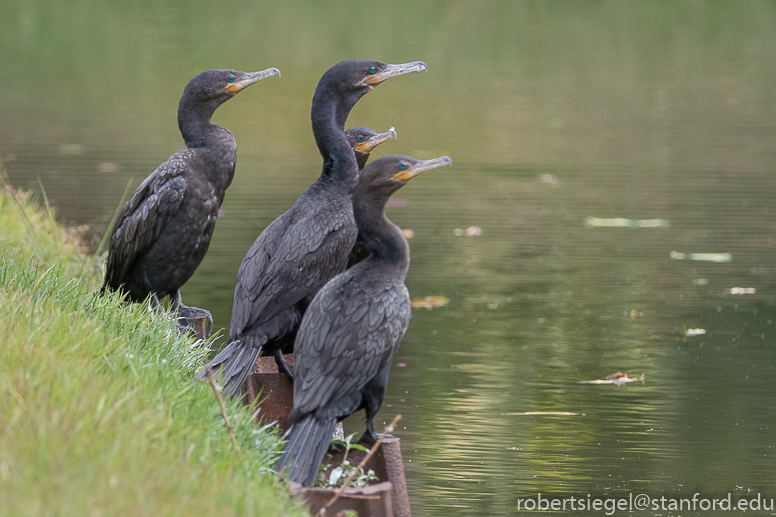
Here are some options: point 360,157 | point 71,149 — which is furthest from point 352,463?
point 71,149

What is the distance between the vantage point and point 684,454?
5.34 metres

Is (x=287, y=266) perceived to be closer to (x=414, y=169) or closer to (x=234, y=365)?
(x=234, y=365)

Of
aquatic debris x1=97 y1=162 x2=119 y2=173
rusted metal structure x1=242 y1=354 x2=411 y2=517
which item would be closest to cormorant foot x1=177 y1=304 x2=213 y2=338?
rusted metal structure x1=242 y1=354 x2=411 y2=517

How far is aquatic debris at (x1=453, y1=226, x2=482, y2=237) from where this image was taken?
9.91 meters

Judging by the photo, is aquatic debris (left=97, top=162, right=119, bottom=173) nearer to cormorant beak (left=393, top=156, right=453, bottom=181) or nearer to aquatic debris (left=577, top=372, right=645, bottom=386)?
aquatic debris (left=577, top=372, right=645, bottom=386)

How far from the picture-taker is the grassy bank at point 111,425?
3.01m

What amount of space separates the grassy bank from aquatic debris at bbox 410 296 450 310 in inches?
118

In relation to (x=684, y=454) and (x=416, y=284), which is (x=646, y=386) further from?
(x=416, y=284)

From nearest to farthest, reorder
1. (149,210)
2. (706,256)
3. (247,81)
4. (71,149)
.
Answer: (149,210) < (247,81) < (706,256) < (71,149)

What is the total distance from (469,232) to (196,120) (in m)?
4.71

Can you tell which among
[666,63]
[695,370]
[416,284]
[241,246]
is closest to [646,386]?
[695,370]

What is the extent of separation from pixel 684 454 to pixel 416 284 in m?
3.35

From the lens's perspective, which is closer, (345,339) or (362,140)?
(345,339)

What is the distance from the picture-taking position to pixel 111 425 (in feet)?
11.4
